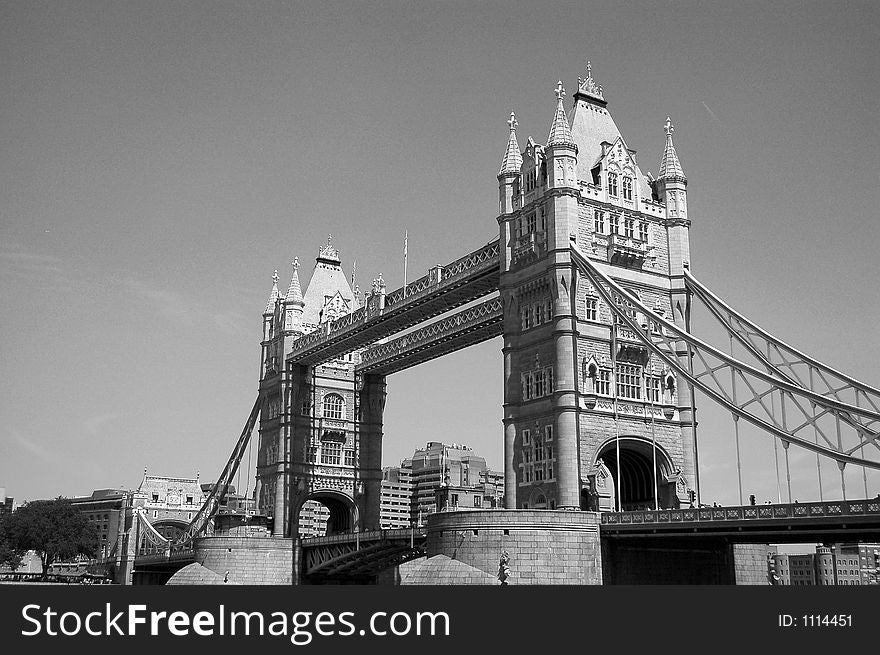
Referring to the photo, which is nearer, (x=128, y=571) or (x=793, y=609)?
(x=793, y=609)

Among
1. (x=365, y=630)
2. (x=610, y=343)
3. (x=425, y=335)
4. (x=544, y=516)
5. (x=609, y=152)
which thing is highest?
(x=609, y=152)

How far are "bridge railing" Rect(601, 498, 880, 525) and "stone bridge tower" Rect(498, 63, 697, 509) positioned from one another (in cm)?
450

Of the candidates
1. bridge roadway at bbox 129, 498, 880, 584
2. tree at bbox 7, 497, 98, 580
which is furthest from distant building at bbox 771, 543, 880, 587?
bridge roadway at bbox 129, 498, 880, 584

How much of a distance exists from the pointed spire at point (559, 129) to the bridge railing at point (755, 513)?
23.5m

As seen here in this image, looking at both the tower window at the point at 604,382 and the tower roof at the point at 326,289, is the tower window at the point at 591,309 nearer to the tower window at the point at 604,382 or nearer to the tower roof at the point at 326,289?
the tower window at the point at 604,382

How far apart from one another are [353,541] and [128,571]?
63839 mm

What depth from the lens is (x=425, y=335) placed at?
86125mm

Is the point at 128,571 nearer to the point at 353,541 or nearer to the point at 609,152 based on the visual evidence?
the point at 353,541

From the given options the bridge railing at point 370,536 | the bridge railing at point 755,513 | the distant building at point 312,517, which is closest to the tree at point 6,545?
the distant building at point 312,517

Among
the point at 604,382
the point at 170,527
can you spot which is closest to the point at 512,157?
the point at 604,382

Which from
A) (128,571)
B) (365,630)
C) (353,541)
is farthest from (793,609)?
(128,571)

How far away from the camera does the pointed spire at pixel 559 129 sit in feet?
213

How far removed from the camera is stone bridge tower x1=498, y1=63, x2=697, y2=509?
61656mm

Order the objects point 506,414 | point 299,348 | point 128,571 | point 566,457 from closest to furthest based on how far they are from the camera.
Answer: point 566,457 < point 506,414 < point 299,348 < point 128,571
